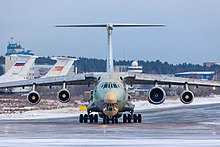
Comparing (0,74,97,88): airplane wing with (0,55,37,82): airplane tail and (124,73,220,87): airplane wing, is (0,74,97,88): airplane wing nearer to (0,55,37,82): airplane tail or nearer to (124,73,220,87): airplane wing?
(124,73,220,87): airplane wing

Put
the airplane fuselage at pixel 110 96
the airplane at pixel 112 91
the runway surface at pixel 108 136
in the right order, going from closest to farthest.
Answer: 1. the runway surface at pixel 108 136
2. the airplane fuselage at pixel 110 96
3. the airplane at pixel 112 91

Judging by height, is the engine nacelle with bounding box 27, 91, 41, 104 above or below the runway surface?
above

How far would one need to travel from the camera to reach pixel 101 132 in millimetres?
27516

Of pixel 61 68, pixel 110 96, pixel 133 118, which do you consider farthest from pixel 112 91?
pixel 61 68

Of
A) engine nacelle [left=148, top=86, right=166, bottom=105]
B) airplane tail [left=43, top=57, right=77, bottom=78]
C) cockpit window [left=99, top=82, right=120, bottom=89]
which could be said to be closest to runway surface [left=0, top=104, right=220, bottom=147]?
cockpit window [left=99, top=82, right=120, bottom=89]

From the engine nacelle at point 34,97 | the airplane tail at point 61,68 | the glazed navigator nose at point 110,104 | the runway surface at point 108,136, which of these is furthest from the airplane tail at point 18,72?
the runway surface at point 108,136

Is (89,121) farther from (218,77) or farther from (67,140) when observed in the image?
(218,77)

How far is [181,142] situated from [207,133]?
15.7ft

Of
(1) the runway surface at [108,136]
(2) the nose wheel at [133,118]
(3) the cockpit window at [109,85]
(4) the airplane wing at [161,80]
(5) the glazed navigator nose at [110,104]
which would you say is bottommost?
(1) the runway surface at [108,136]

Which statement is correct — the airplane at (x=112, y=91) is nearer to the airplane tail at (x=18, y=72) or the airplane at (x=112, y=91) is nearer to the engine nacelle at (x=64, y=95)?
the engine nacelle at (x=64, y=95)

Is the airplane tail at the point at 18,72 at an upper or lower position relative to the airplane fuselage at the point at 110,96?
upper

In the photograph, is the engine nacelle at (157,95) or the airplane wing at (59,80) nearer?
the engine nacelle at (157,95)

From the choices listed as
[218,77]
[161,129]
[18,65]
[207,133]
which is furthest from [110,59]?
[218,77]

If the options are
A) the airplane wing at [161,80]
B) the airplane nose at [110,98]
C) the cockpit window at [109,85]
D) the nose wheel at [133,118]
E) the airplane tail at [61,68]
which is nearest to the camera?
the airplane nose at [110,98]
